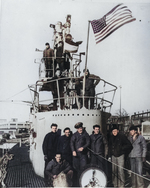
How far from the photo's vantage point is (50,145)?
4020 mm

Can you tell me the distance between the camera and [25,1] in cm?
431

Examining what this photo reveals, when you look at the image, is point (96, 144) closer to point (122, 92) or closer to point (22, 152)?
point (122, 92)

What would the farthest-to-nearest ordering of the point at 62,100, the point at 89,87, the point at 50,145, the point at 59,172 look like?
1. the point at 62,100
2. the point at 89,87
3. the point at 50,145
4. the point at 59,172

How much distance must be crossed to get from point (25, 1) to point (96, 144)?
328cm

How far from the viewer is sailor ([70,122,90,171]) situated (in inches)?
155

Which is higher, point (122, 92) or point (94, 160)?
point (122, 92)

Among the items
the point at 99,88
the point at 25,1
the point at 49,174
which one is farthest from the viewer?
the point at 99,88

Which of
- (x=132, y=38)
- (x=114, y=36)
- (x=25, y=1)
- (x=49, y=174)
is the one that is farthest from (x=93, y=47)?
(x=49, y=174)

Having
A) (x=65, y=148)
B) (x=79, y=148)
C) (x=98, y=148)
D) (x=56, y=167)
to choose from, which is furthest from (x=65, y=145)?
(x=98, y=148)

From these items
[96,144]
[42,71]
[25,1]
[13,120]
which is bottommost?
[96,144]

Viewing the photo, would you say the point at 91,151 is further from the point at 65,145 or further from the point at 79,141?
the point at 65,145

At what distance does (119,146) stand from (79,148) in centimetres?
80

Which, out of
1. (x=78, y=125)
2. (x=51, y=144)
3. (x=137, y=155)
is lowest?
(x=137, y=155)

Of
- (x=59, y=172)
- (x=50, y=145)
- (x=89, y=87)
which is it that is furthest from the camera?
(x=89, y=87)
